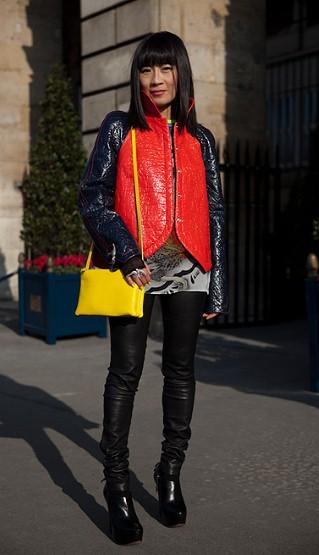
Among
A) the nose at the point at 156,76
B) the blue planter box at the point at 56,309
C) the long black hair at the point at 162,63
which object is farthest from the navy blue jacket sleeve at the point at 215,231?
the blue planter box at the point at 56,309

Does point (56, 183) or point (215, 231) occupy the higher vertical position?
point (56, 183)

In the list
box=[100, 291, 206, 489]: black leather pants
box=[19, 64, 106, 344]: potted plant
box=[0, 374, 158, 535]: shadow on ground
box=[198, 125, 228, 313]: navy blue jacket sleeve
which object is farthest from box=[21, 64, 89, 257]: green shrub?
box=[100, 291, 206, 489]: black leather pants

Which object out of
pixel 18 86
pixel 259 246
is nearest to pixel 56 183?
pixel 259 246

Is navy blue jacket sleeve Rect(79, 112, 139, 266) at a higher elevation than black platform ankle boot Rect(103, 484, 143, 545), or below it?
higher

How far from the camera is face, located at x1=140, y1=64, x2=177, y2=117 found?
3395mm

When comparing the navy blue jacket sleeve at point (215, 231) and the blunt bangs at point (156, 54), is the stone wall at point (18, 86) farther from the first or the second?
the blunt bangs at point (156, 54)

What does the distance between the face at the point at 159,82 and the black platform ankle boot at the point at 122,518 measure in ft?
5.17

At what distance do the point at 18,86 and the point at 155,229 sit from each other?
1199 cm

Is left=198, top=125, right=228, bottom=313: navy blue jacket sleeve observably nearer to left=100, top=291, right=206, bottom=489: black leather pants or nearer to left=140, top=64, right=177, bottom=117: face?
left=100, top=291, right=206, bottom=489: black leather pants

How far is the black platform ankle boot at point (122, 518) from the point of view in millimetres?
3246

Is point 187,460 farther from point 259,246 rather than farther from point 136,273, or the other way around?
point 259,246

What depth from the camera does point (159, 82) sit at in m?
3.39

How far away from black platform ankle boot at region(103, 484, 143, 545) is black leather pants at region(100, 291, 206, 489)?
0.12ft

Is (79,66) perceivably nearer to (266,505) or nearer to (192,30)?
(192,30)
